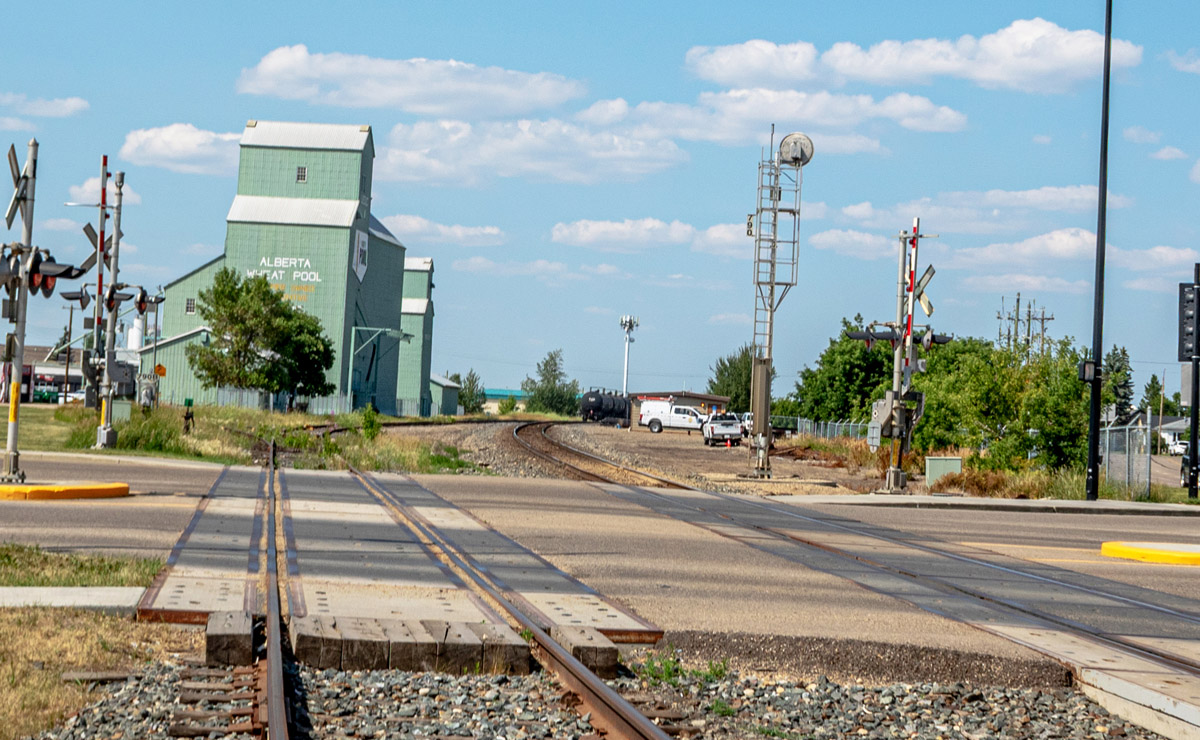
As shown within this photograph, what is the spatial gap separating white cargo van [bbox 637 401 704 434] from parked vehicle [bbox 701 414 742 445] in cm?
1604

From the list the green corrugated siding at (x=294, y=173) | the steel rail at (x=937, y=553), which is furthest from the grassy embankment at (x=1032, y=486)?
the green corrugated siding at (x=294, y=173)

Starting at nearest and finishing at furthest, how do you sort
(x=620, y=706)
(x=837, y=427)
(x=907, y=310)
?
1. (x=620, y=706)
2. (x=907, y=310)
3. (x=837, y=427)

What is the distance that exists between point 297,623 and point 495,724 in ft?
7.60

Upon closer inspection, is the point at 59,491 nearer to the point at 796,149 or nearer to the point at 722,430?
the point at 796,149

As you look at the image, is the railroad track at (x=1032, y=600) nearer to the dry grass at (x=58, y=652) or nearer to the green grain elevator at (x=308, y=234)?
the dry grass at (x=58, y=652)

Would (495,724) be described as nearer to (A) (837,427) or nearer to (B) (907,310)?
(B) (907,310)

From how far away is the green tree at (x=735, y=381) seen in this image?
111312mm

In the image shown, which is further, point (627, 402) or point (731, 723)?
point (627, 402)

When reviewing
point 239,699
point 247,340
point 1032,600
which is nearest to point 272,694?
point 239,699

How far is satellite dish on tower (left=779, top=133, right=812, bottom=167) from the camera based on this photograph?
123 ft

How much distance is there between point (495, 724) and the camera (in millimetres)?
6570

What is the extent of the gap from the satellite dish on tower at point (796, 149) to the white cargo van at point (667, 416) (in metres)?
44.2

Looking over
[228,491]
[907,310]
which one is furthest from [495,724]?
[907,310]

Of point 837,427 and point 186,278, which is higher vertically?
point 186,278
